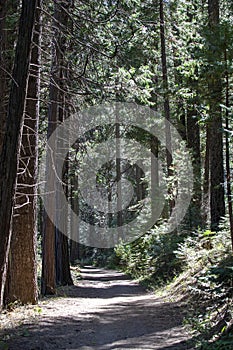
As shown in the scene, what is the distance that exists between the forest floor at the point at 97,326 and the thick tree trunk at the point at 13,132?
41.8 inches

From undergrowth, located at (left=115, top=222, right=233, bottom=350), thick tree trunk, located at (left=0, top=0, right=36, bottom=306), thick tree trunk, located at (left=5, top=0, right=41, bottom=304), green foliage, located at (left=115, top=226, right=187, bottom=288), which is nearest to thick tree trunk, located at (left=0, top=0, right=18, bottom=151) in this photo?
thick tree trunk, located at (left=0, top=0, right=36, bottom=306)

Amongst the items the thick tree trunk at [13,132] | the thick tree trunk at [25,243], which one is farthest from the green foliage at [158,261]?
the thick tree trunk at [13,132]

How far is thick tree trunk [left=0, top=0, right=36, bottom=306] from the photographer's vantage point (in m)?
6.63

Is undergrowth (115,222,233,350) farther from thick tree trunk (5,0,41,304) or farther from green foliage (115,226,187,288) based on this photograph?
thick tree trunk (5,0,41,304)

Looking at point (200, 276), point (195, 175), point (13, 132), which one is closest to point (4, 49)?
point (13, 132)

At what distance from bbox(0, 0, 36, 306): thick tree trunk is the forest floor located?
106cm

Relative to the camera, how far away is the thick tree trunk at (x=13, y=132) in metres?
6.63

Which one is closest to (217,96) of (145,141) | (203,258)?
(203,258)

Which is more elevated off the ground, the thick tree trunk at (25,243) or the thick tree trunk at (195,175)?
the thick tree trunk at (195,175)

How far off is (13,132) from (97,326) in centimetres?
391

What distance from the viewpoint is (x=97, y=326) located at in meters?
8.20

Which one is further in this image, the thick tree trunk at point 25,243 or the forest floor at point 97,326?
the thick tree trunk at point 25,243

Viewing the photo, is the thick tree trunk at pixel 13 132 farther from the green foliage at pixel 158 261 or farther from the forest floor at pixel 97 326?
the green foliage at pixel 158 261

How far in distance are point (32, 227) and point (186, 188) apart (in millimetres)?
9986
